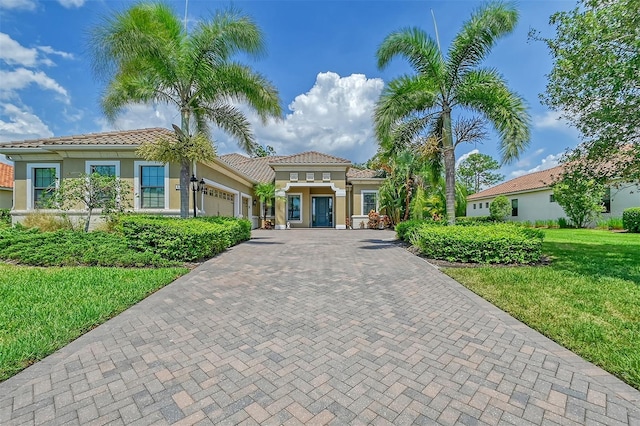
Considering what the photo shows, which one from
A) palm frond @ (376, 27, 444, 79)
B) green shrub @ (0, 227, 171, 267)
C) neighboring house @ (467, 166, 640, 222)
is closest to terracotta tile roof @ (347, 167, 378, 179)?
neighboring house @ (467, 166, 640, 222)

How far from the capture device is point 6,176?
2022 centimetres

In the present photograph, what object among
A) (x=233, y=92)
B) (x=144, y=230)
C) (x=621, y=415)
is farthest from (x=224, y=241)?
(x=621, y=415)

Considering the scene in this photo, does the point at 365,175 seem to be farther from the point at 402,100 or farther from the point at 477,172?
the point at 477,172

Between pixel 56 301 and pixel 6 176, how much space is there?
79.3ft

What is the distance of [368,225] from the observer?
21734mm

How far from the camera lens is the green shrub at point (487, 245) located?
7359 mm

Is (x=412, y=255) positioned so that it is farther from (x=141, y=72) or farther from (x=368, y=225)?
(x=368, y=225)

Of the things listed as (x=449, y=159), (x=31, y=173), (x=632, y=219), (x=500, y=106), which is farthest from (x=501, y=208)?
(x=31, y=173)

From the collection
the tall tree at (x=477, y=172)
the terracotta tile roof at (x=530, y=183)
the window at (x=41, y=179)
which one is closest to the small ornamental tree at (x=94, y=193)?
the window at (x=41, y=179)

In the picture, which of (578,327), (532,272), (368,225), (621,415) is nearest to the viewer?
(621,415)

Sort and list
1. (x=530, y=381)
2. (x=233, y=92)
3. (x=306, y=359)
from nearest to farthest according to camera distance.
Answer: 1. (x=530, y=381)
2. (x=306, y=359)
3. (x=233, y=92)

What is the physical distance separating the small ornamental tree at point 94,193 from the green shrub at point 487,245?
11077 mm

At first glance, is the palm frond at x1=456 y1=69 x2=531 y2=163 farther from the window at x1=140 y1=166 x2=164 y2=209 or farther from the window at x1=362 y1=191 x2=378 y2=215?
the window at x1=362 y1=191 x2=378 y2=215

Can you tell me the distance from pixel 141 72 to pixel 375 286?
10095 mm
